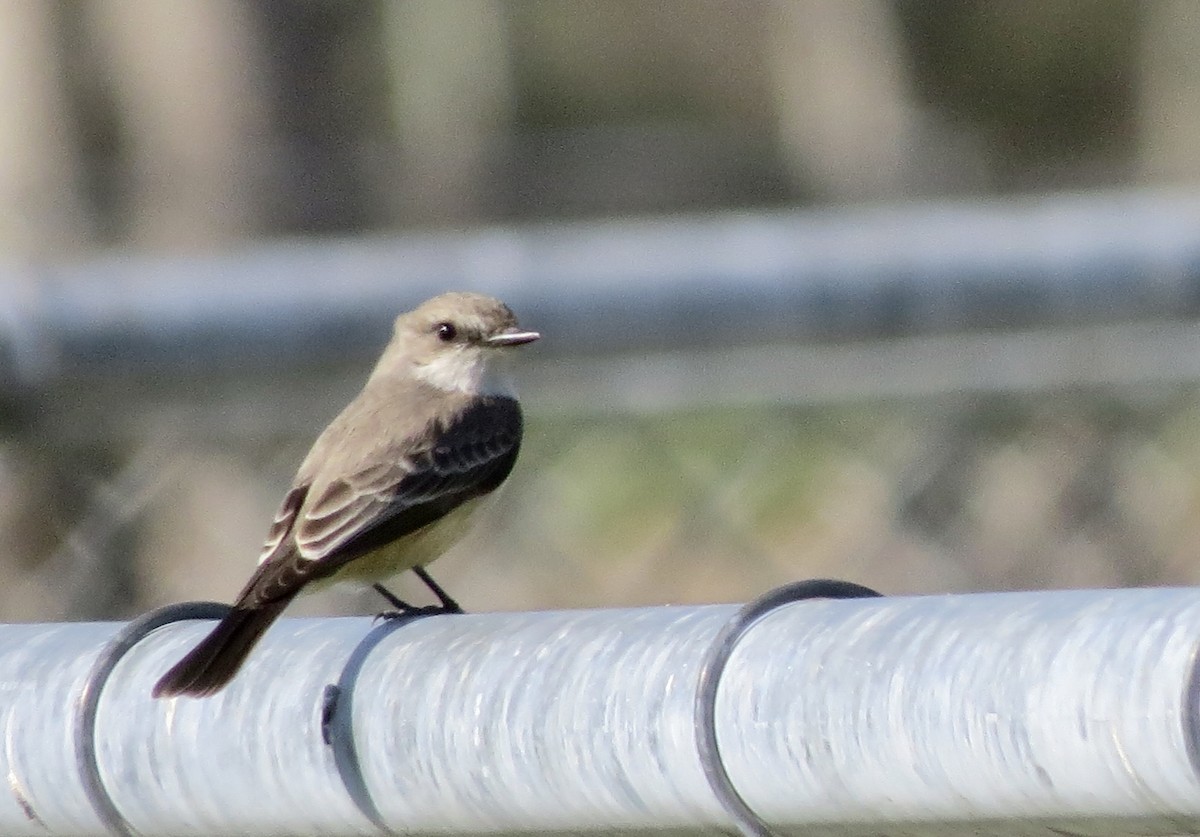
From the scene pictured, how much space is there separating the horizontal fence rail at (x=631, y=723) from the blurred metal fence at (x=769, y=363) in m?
1.49

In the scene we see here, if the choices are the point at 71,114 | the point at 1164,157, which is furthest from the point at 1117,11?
the point at 71,114

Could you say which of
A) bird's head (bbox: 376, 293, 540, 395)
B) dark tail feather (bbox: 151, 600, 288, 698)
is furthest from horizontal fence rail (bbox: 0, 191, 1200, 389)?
dark tail feather (bbox: 151, 600, 288, 698)

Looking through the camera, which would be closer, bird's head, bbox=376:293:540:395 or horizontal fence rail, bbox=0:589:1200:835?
horizontal fence rail, bbox=0:589:1200:835

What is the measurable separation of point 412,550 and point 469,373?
786 millimetres

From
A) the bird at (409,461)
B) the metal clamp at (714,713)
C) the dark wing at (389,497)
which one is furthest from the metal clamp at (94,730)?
the dark wing at (389,497)

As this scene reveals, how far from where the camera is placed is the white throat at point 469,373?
4.90 meters

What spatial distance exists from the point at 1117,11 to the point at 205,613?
19.5 m

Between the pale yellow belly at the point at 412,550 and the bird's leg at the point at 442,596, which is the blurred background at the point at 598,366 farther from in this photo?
the bird's leg at the point at 442,596

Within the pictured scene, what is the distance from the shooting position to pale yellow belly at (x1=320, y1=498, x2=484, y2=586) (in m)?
4.24

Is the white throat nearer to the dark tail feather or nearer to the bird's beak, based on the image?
the bird's beak

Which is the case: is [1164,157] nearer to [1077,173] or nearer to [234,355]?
[1077,173]

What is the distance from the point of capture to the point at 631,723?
1.96 meters

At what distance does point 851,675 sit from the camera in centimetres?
183

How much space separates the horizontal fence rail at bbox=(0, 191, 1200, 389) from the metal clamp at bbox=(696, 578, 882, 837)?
1.76 meters
